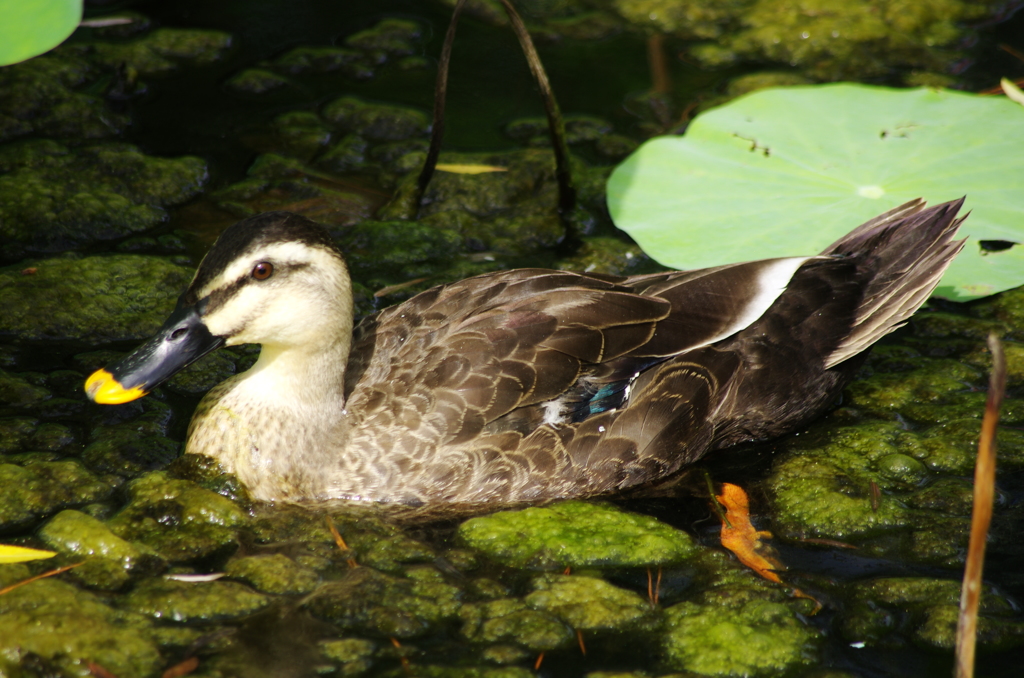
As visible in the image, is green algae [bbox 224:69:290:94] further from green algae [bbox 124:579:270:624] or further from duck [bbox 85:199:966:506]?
green algae [bbox 124:579:270:624]

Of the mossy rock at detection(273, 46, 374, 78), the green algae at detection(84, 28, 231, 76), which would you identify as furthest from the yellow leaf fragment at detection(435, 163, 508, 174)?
the green algae at detection(84, 28, 231, 76)

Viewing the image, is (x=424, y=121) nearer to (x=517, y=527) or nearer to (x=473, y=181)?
(x=473, y=181)

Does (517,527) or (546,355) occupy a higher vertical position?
(546,355)

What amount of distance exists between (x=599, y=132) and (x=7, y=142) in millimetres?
3646

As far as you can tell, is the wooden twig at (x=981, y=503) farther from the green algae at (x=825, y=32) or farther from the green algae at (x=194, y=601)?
the green algae at (x=825, y=32)

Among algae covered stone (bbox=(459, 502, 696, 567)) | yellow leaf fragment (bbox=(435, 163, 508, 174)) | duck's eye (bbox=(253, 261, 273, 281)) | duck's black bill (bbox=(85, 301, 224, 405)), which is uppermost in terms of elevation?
duck's eye (bbox=(253, 261, 273, 281))

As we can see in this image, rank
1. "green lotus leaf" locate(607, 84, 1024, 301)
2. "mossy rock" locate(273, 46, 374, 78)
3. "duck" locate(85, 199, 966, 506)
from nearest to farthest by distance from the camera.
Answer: "duck" locate(85, 199, 966, 506)
"green lotus leaf" locate(607, 84, 1024, 301)
"mossy rock" locate(273, 46, 374, 78)

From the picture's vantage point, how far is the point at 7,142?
19.3 feet

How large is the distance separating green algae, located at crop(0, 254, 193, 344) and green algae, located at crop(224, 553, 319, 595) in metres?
1.67

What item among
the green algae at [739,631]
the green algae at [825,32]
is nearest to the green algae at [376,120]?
the green algae at [825,32]

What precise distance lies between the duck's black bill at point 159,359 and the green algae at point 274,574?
0.72m

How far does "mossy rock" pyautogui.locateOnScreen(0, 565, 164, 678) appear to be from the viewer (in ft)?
9.53

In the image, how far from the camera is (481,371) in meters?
3.85

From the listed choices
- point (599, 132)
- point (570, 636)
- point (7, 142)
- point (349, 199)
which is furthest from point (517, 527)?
point (7, 142)
